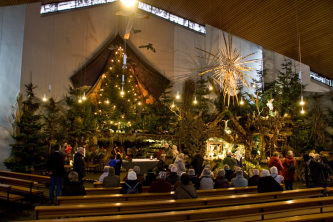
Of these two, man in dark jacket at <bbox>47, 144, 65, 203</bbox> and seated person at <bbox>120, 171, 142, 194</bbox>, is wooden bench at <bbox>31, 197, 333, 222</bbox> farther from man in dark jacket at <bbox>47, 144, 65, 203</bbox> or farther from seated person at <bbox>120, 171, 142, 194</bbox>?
man in dark jacket at <bbox>47, 144, 65, 203</bbox>

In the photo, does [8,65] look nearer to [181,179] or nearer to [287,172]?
[181,179]

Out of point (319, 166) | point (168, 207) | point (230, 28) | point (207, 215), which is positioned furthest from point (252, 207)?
point (230, 28)

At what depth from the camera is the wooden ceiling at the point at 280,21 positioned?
11.3m

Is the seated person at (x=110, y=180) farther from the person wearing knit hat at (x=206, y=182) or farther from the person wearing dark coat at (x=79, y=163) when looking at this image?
the person wearing knit hat at (x=206, y=182)

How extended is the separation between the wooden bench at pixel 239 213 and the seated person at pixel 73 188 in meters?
1.09

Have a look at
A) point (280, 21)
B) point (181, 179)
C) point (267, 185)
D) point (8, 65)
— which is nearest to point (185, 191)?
point (181, 179)

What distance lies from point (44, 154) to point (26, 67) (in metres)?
4.16

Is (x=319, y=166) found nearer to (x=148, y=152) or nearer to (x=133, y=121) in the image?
(x=148, y=152)

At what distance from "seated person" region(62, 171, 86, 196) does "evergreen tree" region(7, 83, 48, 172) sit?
6.94m

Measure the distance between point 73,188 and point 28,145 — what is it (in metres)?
7.09

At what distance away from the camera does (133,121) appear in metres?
16.1

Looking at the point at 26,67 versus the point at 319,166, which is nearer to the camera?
the point at 319,166

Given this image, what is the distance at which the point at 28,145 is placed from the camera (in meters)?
10.9

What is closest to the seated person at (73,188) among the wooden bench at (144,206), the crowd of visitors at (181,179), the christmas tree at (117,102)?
the crowd of visitors at (181,179)
